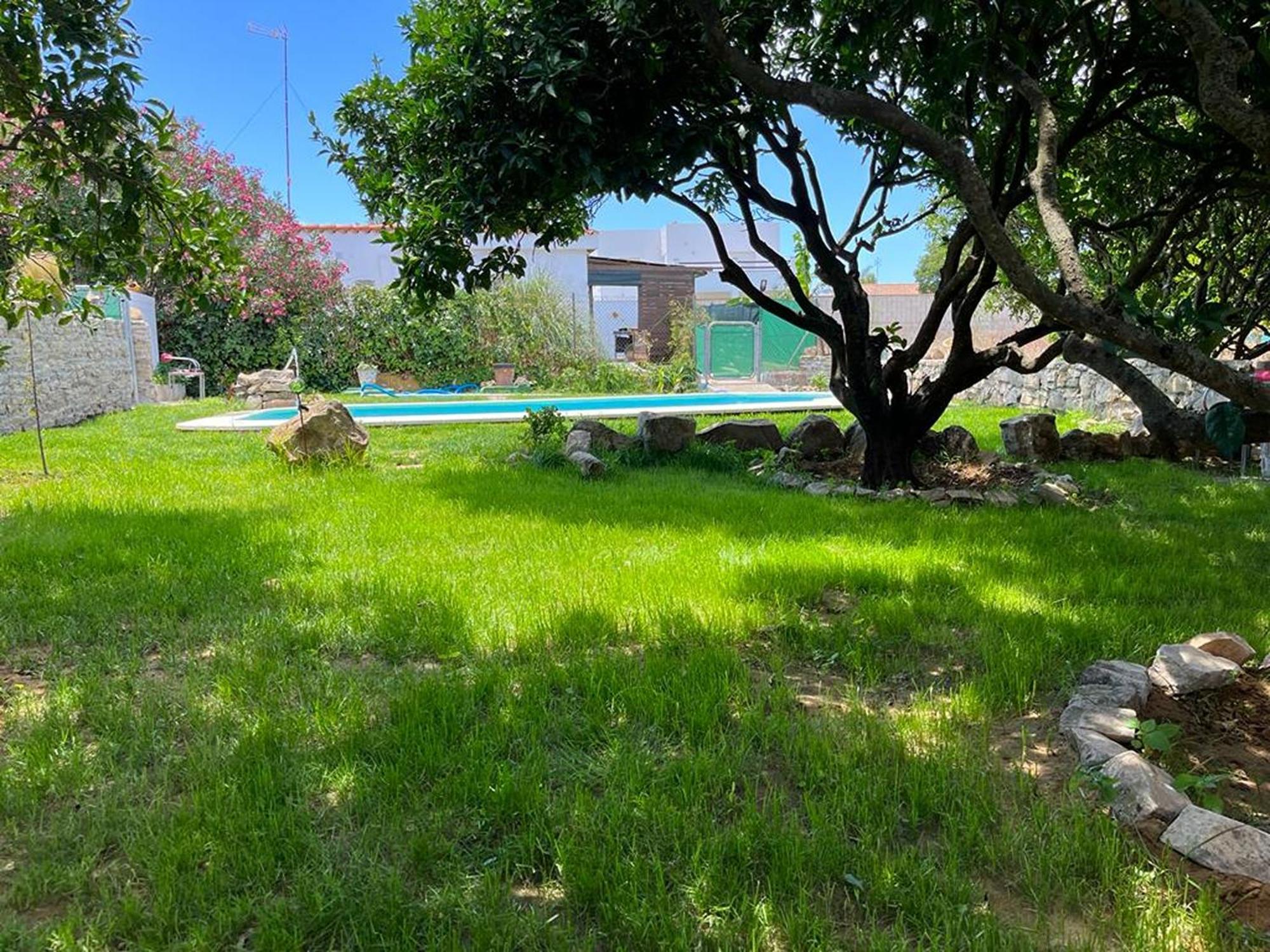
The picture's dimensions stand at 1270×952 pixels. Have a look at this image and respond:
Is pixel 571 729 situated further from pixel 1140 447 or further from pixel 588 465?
pixel 1140 447

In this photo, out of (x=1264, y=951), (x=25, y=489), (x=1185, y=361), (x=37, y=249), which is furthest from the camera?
(x=25, y=489)

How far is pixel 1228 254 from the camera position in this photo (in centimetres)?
802

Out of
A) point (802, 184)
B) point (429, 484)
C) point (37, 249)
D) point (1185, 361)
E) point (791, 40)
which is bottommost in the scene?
point (429, 484)

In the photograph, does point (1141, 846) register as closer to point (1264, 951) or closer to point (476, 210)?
point (1264, 951)

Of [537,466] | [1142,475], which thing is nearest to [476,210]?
[537,466]

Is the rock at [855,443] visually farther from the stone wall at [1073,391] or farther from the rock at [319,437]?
the rock at [319,437]

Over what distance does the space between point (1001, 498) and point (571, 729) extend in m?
4.53

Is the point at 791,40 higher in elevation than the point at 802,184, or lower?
higher

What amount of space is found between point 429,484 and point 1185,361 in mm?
5154

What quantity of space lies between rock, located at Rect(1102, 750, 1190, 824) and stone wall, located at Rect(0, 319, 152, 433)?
8698 millimetres

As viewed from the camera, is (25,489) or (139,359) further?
(139,359)

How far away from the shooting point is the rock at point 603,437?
7938 millimetres

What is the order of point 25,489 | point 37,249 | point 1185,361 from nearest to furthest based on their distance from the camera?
point 1185,361 → point 37,249 → point 25,489

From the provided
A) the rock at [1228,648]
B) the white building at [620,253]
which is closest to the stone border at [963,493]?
the rock at [1228,648]
